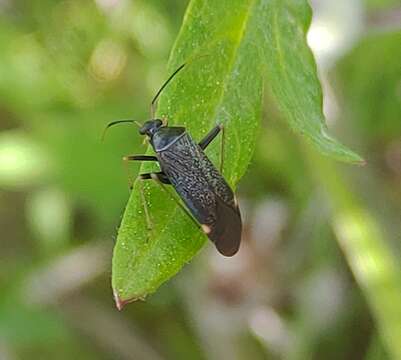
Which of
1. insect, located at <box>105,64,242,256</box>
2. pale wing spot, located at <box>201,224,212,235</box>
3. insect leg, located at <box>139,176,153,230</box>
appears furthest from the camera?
insect, located at <box>105,64,242,256</box>

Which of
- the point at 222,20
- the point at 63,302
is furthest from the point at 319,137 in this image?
the point at 63,302

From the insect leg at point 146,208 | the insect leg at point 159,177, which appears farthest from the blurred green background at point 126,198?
the insect leg at point 146,208

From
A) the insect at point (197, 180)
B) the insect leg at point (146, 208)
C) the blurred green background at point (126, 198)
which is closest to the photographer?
the insect leg at point (146, 208)

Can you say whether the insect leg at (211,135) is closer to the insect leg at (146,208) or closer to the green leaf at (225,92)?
the green leaf at (225,92)

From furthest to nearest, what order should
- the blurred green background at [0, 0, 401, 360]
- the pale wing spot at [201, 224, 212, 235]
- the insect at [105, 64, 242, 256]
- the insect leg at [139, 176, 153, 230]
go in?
1. the blurred green background at [0, 0, 401, 360]
2. the insect at [105, 64, 242, 256]
3. the pale wing spot at [201, 224, 212, 235]
4. the insect leg at [139, 176, 153, 230]

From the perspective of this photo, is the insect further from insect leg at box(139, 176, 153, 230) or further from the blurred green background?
the blurred green background

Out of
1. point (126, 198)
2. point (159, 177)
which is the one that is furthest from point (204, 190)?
point (126, 198)

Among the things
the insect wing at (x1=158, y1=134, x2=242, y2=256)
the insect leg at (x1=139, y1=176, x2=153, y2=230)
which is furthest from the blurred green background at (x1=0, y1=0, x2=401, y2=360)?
the insect leg at (x1=139, y1=176, x2=153, y2=230)

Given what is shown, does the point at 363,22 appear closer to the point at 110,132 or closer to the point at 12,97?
the point at 110,132
